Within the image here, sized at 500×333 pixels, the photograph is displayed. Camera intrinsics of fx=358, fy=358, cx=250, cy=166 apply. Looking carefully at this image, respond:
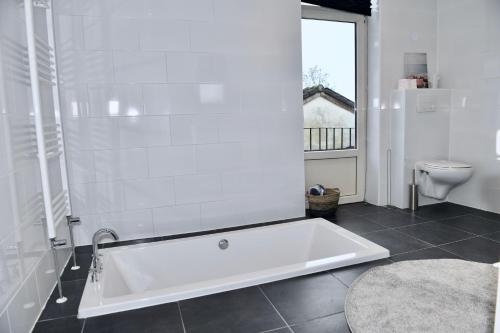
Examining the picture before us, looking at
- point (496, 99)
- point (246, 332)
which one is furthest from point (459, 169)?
point (246, 332)

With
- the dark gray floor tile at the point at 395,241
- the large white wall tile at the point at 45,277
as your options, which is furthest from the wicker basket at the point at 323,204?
the large white wall tile at the point at 45,277

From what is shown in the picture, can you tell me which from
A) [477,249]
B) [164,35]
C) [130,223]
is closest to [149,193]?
[130,223]

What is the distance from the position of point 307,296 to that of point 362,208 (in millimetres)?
1892

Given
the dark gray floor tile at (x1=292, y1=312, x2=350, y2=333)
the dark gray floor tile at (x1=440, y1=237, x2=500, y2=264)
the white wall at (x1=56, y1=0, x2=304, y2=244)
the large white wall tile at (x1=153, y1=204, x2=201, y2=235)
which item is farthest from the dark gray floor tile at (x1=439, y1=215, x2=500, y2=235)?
the large white wall tile at (x1=153, y1=204, x2=201, y2=235)

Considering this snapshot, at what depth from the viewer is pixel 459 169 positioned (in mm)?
3045

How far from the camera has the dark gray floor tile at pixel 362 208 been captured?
10.9 ft

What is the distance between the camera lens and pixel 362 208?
11.3 ft

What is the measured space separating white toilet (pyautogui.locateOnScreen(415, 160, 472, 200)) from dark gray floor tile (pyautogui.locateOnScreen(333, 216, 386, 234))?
2.40 ft

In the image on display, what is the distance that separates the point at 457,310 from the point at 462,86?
2.48 m

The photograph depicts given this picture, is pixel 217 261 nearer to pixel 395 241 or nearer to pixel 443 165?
pixel 395 241

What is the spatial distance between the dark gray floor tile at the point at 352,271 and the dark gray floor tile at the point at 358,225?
669 millimetres

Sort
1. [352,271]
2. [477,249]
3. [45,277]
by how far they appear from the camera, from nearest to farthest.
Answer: [45,277], [352,271], [477,249]

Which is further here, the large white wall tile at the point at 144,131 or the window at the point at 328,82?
the window at the point at 328,82

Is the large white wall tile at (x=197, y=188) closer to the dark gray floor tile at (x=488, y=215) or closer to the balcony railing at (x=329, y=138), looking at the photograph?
the balcony railing at (x=329, y=138)
